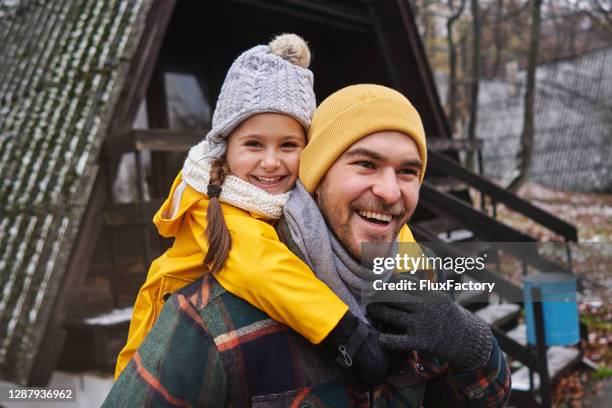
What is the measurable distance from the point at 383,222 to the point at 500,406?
778 millimetres

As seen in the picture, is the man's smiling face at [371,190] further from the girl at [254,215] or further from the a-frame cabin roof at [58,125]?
the a-frame cabin roof at [58,125]

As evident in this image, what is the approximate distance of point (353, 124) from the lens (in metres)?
1.52

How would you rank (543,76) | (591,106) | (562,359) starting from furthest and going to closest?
(543,76) < (591,106) < (562,359)

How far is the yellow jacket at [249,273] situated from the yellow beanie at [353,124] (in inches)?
9.2

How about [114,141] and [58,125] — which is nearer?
[114,141]

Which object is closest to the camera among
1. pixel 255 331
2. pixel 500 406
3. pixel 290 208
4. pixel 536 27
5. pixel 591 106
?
pixel 255 331

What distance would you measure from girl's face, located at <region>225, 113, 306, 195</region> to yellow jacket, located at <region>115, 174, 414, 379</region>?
9.7 inches

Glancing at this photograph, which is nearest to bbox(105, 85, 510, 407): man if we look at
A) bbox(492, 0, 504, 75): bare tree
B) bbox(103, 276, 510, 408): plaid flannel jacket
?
bbox(103, 276, 510, 408): plaid flannel jacket

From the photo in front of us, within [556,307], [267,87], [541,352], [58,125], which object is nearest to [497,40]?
[556,307]

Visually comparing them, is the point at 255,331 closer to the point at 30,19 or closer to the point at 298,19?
the point at 298,19

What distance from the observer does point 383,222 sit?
1490 millimetres

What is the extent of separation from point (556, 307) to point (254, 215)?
352 centimetres

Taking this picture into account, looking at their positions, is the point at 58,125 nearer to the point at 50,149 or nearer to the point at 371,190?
the point at 50,149

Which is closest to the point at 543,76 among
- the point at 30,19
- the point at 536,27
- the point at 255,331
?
the point at 536,27
